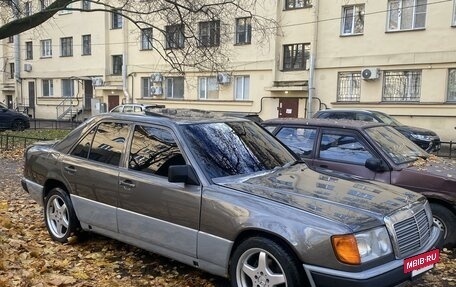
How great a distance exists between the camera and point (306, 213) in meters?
3.24

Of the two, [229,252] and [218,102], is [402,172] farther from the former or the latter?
[218,102]

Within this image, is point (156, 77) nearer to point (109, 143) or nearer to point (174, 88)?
point (174, 88)

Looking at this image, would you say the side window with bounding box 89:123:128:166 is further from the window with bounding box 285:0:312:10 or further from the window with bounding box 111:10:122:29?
the window with bounding box 111:10:122:29

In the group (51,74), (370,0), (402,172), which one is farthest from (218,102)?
(402,172)

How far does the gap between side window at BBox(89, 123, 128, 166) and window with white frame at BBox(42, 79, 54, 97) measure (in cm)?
3395

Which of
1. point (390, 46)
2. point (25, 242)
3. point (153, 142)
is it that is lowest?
point (25, 242)

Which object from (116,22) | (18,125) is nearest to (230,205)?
(18,125)

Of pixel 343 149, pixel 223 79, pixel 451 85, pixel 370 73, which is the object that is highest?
pixel 370 73

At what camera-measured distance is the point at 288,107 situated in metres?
24.1

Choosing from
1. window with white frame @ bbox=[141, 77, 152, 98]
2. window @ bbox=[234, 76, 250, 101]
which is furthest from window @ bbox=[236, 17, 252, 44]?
window with white frame @ bbox=[141, 77, 152, 98]

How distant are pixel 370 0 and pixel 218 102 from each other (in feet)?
33.7

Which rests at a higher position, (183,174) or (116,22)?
(116,22)

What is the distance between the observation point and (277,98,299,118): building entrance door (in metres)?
23.8

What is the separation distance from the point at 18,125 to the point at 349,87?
16416mm
